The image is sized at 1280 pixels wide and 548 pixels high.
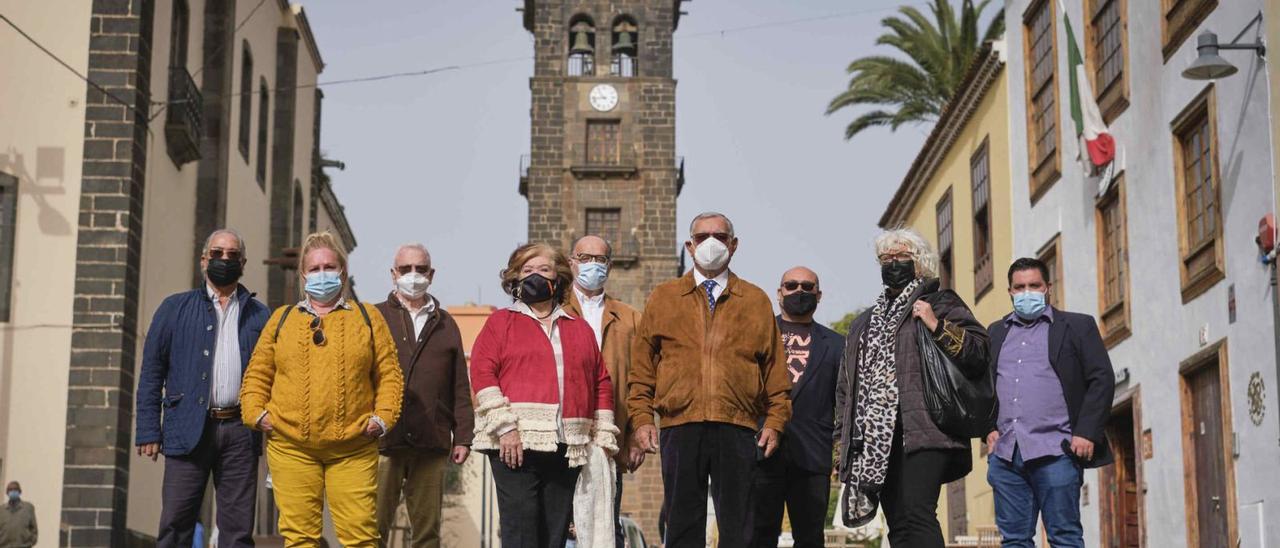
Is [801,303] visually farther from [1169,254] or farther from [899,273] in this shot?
[1169,254]

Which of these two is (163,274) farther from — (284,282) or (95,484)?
(284,282)

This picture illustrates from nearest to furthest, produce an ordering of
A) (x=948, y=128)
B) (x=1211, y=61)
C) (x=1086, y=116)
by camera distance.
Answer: (x=1211, y=61), (x=1086, y=116), (x=948, y=128)

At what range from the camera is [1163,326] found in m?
19.0

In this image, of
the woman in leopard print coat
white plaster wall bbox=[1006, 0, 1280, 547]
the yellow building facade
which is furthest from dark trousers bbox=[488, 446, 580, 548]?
the yellow building facade

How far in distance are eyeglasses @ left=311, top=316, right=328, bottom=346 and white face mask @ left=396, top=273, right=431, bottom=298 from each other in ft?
4.06

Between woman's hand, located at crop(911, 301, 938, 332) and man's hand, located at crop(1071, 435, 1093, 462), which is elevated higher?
woman's hand, located at crop(911, 301, 938, 332)

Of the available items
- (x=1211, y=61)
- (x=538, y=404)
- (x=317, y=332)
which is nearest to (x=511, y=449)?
(x=538, y=404)

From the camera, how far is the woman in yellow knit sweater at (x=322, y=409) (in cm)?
869

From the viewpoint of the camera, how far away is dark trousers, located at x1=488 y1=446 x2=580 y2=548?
834 cm

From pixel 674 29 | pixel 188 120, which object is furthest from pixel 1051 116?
pixel 674 29

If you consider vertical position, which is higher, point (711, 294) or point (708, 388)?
point (711, 294)

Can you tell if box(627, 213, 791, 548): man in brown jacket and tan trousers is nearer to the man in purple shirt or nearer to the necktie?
the necktie

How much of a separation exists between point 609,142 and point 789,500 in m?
48.3

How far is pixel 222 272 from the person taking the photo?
377 inches
